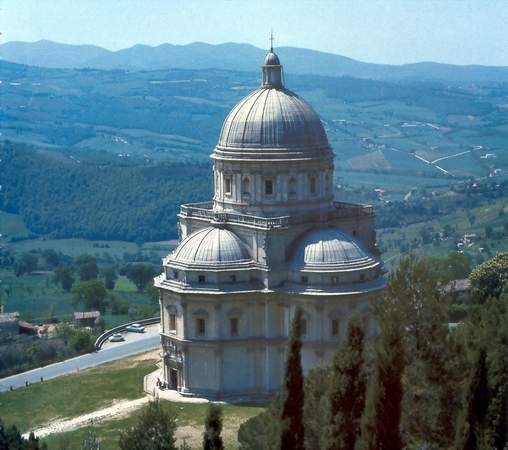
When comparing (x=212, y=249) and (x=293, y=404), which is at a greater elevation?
(x=212, y=249)

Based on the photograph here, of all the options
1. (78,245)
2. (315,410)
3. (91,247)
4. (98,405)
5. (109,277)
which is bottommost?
(78,245)

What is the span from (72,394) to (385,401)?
108 ft

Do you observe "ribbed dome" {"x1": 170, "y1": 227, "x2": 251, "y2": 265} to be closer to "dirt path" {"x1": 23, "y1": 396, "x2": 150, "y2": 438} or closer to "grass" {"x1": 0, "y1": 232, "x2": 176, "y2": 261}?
"dirt path" {"x1": 23, "y1": 396, "x2": 150, "y2": 438}

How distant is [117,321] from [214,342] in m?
34.2

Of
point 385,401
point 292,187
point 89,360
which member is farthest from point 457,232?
point 385,401

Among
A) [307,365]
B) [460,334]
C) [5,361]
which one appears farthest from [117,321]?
[460,334]

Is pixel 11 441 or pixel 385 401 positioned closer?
pixel 385 401

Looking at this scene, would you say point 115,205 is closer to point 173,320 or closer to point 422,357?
point 173,320

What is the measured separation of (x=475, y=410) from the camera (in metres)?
38.7

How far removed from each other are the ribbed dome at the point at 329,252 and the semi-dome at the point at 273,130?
585 centimetres

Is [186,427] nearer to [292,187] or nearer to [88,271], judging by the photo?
[292,187]

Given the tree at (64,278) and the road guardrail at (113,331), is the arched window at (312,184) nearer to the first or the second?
the road guardrail at (113,331)

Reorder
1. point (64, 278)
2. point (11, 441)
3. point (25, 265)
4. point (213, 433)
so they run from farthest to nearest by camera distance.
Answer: point (25, 265) < point (64, 278) < point (11, 441) < point (213, 433)

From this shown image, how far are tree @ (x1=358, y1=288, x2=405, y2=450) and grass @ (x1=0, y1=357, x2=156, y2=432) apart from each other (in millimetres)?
28524
